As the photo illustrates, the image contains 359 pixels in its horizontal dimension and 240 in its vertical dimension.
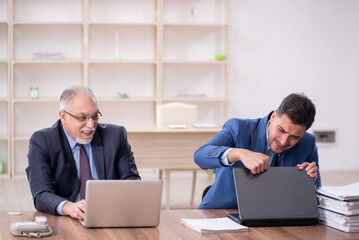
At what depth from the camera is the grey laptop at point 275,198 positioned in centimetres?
229

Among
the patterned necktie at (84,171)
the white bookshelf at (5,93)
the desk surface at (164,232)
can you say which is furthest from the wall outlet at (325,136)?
the desk surface at (164,232)

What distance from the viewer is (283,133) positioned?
259cm

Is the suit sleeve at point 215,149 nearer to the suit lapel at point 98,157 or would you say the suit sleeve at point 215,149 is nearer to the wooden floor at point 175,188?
the suit lapel at point 98,157

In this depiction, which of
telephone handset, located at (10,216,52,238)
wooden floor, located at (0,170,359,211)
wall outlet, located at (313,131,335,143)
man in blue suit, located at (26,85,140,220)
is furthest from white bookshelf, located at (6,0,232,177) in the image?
telephone handset, located at (10,216,52,238)

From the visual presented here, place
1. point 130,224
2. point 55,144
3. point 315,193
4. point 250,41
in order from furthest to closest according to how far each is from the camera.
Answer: point 250,41
point 55,144
point 315,193
point 130,224

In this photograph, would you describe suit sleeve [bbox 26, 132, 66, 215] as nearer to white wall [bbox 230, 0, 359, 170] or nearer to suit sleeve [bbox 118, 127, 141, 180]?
suit sleeve [bbox 118, 127, 141, 180]

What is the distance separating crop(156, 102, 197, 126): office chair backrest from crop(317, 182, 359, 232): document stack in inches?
141

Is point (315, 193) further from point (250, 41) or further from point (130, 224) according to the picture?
point (250, 41)

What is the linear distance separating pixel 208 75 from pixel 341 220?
17.7ft

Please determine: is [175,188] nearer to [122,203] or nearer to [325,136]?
[325,136]

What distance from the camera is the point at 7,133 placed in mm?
6992

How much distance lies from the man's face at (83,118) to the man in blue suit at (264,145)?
1.75ft

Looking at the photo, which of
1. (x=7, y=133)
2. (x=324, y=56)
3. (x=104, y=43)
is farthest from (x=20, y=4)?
(x=324, y=56)

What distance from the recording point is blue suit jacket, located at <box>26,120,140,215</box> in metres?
2.61
